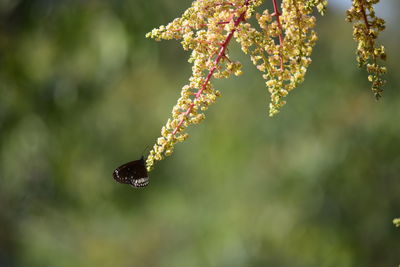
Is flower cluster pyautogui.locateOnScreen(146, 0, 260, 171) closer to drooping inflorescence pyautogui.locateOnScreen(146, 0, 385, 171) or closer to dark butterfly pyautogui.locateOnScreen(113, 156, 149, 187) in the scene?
drooping inflorescence pyautogui.locateOnScreen(146, 0, 385, 171)

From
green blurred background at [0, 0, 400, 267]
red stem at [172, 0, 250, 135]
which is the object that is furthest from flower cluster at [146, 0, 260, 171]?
green blurred background at [0, 0, 400, 267]

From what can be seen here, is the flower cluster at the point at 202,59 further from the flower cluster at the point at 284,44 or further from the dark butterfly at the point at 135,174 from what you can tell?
the dark butterfly at the point at 135,174

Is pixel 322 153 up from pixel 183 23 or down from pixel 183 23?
up

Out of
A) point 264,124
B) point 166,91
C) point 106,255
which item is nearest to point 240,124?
point 264,124

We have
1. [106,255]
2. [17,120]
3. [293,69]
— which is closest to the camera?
[293,69]

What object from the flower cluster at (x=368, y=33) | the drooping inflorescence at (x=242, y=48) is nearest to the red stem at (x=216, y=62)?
the drooping inflorescence at (x=242, y=48)

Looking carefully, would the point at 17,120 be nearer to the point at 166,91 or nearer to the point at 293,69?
the point at 293,69
